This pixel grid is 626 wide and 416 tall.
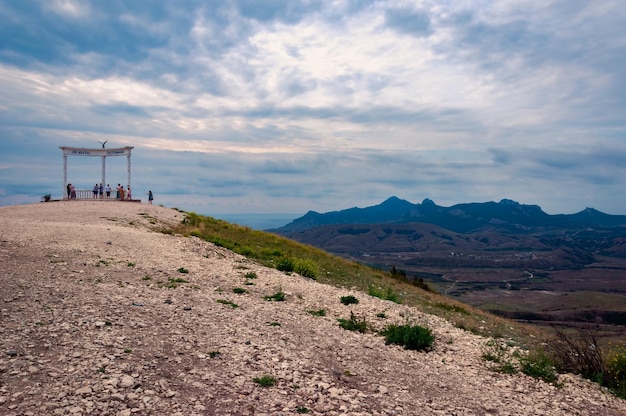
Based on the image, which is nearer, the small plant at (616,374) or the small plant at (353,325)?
the small plant at (616,374)

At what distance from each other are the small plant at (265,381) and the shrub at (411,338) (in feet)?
16.8

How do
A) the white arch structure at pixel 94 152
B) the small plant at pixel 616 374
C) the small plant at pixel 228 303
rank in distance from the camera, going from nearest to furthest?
1. the small plant at pixel 616 374
2. the small plant at pixel 228 303
3. the white arch structure at pixel 94 152

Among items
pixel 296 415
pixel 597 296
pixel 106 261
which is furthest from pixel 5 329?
pixel 597 296

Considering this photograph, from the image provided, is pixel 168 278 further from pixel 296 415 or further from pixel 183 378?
pixel 296 415

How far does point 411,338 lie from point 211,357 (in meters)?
5.91

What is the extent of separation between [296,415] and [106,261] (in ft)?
43.8

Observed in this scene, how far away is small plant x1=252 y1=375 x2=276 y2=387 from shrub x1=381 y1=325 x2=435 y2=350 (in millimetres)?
5115

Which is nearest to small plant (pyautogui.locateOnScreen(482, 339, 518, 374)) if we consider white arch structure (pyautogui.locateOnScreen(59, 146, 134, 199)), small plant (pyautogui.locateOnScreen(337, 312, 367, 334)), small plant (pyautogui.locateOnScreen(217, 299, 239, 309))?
small plant (pyautogui.locateOnScreen(337, 312, 367, 334))

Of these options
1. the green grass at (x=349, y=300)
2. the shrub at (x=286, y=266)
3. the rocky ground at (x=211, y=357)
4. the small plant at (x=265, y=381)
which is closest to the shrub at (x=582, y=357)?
the rocky ground at (x=211, y=357)

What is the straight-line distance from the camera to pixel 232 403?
8102 millimetres

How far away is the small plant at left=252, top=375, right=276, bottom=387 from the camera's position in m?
8.91

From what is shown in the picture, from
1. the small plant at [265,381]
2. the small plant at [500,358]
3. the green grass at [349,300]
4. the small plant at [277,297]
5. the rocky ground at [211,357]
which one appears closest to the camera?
the rocky ground at [211,357]

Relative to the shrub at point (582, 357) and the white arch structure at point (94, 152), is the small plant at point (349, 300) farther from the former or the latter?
the white arch structure at point (94, 152)

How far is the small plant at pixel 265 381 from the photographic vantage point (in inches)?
351
